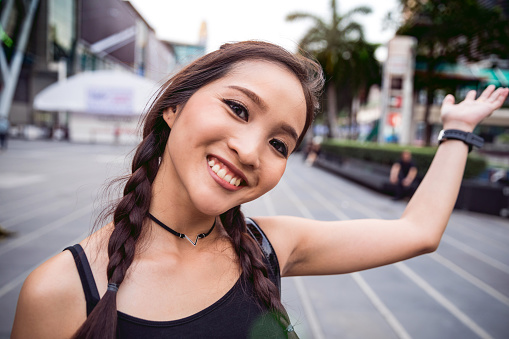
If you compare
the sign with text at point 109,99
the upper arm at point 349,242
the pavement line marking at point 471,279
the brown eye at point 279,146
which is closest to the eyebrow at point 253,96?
the brown eye at point 279,146

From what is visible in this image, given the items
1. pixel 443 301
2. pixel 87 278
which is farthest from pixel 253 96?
pixel 443 301

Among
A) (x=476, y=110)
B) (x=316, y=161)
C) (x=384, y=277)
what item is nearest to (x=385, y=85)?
(x=316, y=161)

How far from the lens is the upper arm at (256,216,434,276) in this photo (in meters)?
1.20

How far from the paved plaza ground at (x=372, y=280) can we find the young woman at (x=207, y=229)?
241mm

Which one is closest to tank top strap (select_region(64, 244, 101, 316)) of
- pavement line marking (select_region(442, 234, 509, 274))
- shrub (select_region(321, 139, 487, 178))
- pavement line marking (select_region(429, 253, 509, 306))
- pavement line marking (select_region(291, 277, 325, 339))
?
pavement line marking (select_region(291, 277, 325, 339))

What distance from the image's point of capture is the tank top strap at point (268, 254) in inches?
43.2

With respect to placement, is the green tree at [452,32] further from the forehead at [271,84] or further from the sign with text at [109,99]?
the sign with text at [109,99]

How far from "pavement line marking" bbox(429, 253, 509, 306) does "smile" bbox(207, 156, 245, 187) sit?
13.3ft

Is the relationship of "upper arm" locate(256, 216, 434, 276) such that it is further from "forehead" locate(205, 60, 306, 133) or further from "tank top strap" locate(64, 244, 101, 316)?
"tank top strap" locate(64, 244, 101, 316)

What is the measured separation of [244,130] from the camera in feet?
3.01

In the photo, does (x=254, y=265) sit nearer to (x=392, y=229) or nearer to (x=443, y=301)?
(x=392, y=229)

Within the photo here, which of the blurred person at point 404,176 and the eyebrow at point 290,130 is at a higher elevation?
the eyebrow at point 290,130

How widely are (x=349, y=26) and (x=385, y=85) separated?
639 centimetres

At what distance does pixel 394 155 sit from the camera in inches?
502
